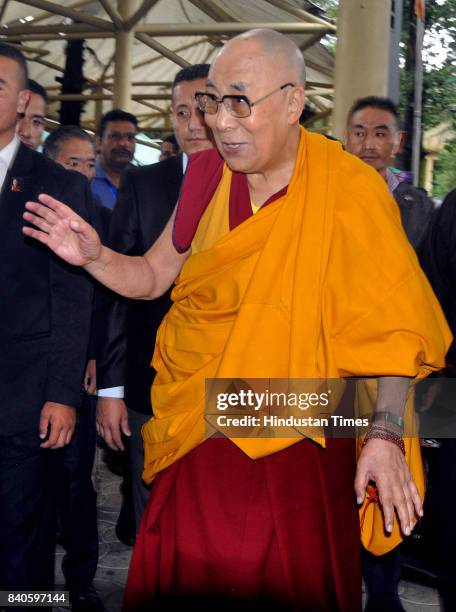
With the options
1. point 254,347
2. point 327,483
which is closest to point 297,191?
point 254,347

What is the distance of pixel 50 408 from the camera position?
309 centimetres

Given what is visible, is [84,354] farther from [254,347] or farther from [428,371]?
[428,371]

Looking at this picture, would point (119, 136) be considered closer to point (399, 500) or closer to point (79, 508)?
point (79, 508)

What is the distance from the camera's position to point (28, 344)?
3053 mm

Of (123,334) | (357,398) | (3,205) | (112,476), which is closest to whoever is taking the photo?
(357,398)

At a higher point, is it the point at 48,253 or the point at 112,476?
the point at 48,253

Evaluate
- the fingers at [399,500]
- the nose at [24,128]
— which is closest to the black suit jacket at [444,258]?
the fingers at [399,500]

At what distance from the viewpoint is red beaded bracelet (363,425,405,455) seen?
241 cm

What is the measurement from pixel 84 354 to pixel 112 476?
9.81 ft

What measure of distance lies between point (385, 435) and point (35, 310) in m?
1.23

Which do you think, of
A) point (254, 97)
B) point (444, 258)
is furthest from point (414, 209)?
point (254, 97)

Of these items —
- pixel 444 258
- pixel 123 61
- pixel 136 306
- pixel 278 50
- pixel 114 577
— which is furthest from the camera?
pixel 123 61

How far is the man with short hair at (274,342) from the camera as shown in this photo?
2453mm

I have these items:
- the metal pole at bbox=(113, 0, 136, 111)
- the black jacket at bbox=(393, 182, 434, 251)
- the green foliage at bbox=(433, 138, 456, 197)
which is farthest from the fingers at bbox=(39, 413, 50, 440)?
the green foliage at bbox=(433, 138, 456, 197)
